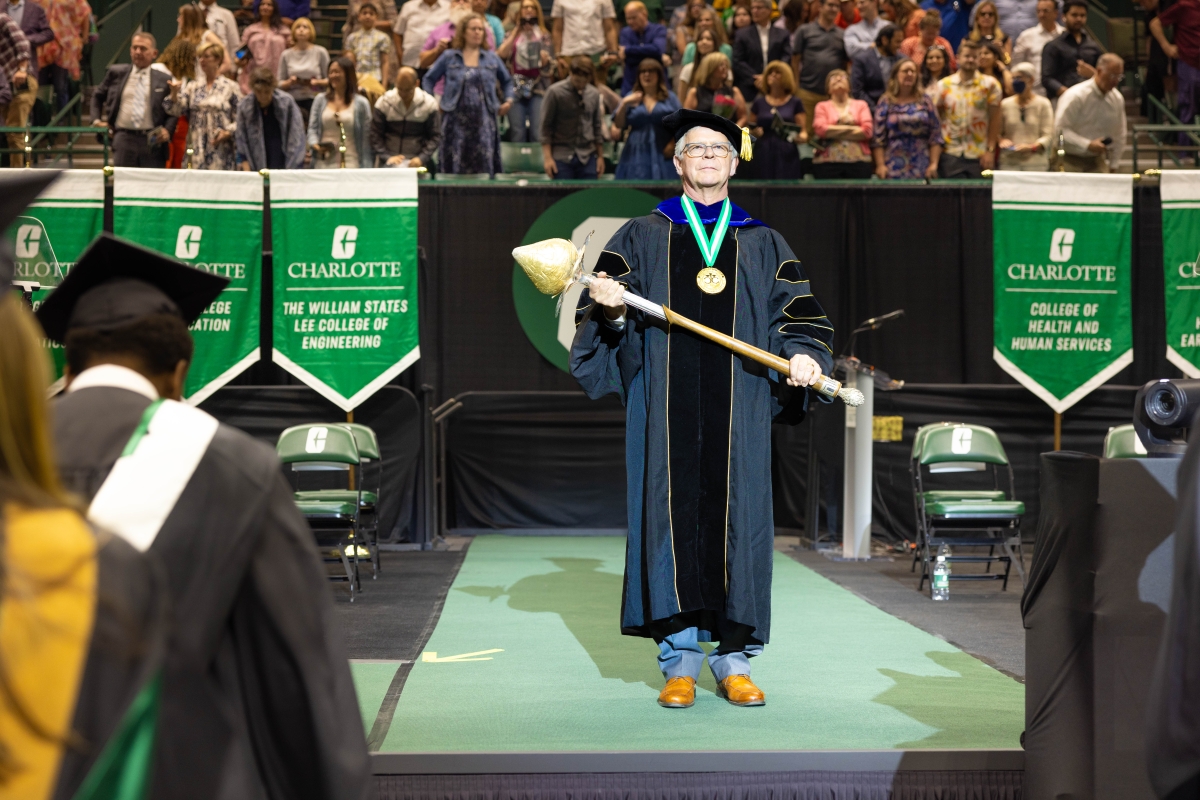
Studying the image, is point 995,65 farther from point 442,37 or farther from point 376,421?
point 376,421

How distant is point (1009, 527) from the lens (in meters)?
7.36

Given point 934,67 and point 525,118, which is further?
point 525,118

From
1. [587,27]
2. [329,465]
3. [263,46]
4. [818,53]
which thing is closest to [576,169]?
[587,27]

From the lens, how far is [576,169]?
9789mm

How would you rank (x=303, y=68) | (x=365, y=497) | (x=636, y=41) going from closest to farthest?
(x=365, y=497) → (x=303, y=68) → (x=636, y=41)

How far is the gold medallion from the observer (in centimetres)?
403

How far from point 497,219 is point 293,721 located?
8.23 m

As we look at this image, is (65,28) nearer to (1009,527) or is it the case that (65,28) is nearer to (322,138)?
(322,138)

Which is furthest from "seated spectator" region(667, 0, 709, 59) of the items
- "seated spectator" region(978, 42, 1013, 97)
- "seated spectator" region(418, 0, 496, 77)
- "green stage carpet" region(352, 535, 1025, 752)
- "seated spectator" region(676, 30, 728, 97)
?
"green stage carpet" region(352, 535, 1025, 752)

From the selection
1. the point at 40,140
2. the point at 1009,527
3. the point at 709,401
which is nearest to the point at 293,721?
the point at 709,401

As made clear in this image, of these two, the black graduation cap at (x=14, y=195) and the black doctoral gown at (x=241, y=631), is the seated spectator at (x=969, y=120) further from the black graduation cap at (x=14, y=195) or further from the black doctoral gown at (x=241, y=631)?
the black graduation cap at (x=14, y=195)

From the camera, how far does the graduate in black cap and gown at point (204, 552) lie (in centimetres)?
164

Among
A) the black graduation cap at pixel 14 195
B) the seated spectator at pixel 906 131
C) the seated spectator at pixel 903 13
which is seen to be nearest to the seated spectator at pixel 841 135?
the seated spectator at pixel 906 131

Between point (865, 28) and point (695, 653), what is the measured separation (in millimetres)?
8201
